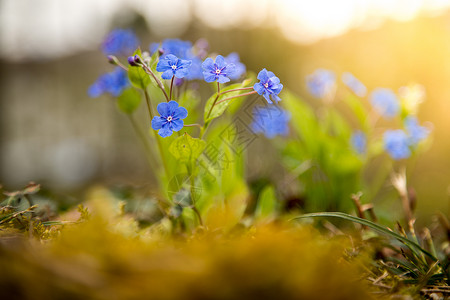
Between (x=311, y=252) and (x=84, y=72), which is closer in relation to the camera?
(x=311, y=252)

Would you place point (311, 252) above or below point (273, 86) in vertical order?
below

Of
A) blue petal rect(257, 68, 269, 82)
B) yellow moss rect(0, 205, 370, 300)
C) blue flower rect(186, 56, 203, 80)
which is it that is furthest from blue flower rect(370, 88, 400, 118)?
yellow moss rect(0, 205, 370, 300)

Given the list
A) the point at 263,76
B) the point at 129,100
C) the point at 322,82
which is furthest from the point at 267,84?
the point at 322,82

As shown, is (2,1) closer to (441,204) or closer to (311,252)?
(441,204)

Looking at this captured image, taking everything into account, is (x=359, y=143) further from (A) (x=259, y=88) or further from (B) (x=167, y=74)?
(B) (x=167, y=74)

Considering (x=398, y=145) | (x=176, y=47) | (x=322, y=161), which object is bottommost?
(x=322, y=161)

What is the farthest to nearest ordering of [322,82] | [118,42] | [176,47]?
[322,82], [118,42], [176,47]

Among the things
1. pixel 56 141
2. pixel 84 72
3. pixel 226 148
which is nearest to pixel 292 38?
pixel 226 148
